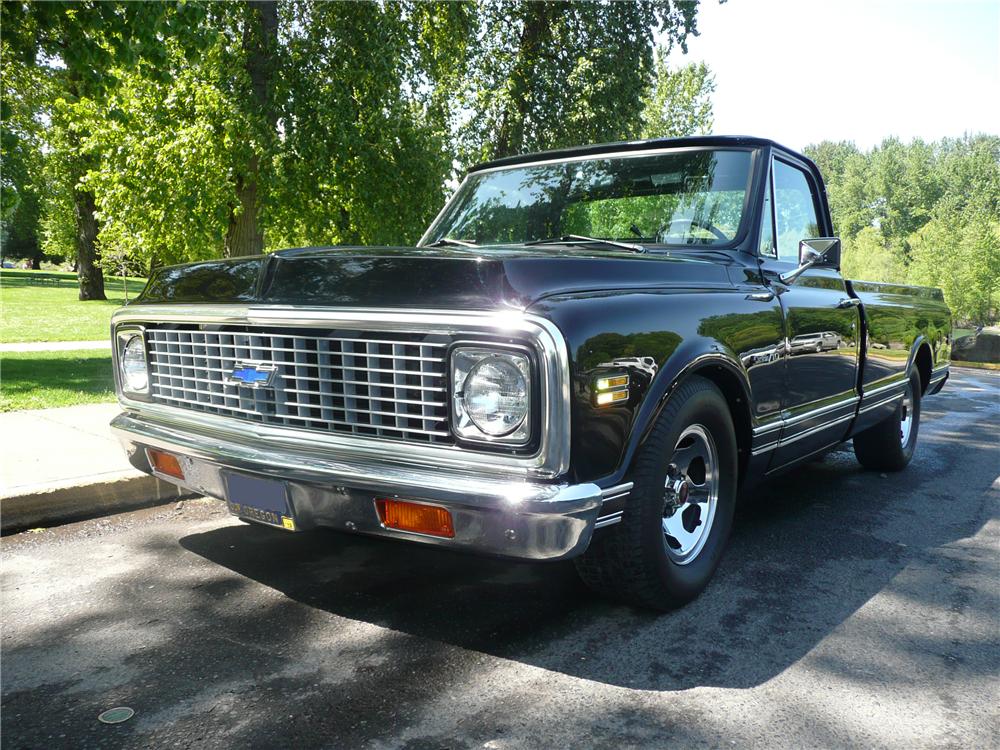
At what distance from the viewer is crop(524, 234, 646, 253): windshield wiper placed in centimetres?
353

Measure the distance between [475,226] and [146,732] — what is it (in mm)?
2884

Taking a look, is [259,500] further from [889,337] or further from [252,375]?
[889,337]

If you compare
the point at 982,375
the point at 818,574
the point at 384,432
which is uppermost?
the point at 384,432

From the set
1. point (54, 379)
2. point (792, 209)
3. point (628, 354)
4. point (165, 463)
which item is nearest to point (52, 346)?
point (54, 379)

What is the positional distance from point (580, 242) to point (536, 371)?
1420 millimetres

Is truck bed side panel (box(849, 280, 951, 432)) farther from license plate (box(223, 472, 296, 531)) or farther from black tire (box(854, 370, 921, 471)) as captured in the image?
license plate (box(223, 472, 296, 531))

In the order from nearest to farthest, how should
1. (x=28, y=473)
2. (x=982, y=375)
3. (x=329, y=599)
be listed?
A: (x=329, y=599) < (x=28, y=473) < (x=982, y=375)

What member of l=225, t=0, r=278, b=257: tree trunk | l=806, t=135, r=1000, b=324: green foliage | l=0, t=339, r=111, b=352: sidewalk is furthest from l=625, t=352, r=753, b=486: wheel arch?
l=806, t=135, r=1000, b=324: green foliage

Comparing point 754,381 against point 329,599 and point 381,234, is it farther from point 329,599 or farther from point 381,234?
point 381,234

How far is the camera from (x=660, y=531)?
292 centimetres

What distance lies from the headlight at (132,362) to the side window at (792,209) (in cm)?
307

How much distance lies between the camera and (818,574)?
12.2ft

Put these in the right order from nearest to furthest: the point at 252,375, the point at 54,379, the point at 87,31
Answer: the point at 252,375 < the point at 87,31 < the point at 54,379

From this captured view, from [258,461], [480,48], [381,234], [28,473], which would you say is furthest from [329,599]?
[480,48]
